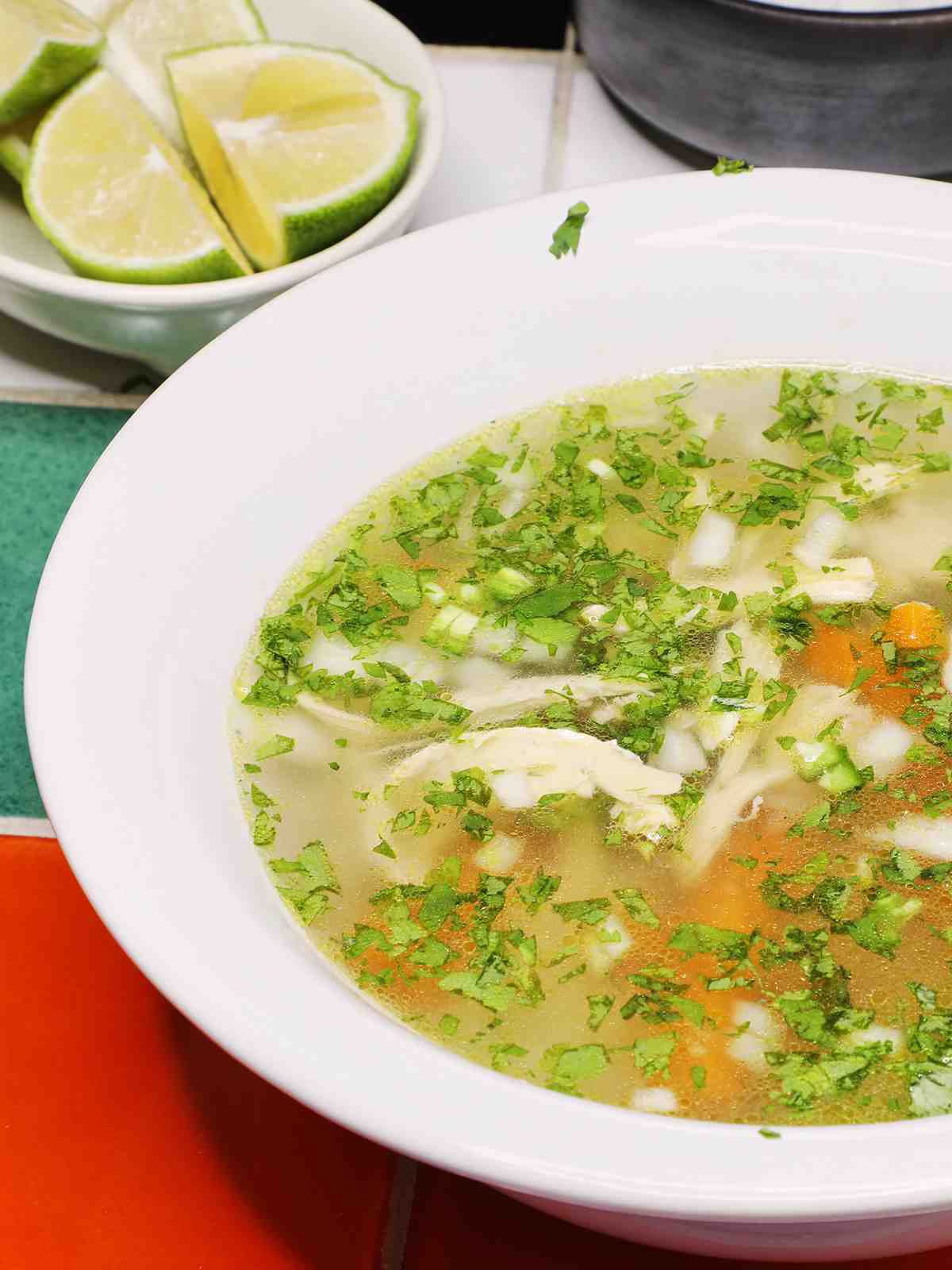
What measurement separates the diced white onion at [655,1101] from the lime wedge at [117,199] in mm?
943

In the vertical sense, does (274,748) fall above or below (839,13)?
below

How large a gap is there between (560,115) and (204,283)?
2.25 feet

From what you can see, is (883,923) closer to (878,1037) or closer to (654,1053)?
(878,1037)

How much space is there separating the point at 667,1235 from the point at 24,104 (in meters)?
1.31

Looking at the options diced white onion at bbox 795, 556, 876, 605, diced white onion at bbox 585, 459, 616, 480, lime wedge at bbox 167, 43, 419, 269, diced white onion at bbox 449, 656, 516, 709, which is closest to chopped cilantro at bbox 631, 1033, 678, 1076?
diced white onion at bbox 449, 656, 516, 709

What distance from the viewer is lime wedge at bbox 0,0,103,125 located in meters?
1.49

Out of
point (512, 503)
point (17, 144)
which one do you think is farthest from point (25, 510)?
point (512, 503)

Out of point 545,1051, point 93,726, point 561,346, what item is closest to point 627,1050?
point 545,1051

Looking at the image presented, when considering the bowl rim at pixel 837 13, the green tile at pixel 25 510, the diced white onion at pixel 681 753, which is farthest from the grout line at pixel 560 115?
the diced white onion at pixel 681 753

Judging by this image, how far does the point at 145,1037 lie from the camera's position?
110 centimetres

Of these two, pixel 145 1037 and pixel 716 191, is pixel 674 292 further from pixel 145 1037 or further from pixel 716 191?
pixel 145 1037

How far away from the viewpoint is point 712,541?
1.23 metres

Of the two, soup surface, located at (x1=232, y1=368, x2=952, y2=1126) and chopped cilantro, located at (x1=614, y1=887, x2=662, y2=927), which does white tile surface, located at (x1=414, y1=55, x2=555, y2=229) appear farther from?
chopped cilantro, located at (x1=614, y1=887, x2=662, y2=927)

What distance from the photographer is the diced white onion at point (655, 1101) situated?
2.85 ft
